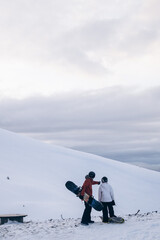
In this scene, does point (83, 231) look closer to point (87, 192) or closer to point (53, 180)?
point (87, 192)

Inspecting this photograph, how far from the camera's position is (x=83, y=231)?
35.5ft

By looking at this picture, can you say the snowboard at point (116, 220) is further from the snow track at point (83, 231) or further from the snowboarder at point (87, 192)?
the snowboarder at point (87, 192)

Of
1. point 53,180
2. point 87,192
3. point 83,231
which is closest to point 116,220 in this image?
point 87,192

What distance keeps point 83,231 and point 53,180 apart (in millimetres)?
16121

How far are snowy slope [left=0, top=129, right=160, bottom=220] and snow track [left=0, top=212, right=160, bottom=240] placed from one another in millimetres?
5410

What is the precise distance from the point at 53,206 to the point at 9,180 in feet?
16.5

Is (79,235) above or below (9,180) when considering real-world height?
below

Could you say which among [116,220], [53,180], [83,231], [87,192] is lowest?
[83,231]

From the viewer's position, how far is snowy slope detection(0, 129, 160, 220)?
770 inches

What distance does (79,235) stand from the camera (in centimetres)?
1034

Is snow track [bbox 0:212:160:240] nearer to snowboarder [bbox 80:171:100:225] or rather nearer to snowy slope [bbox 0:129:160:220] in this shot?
snowboarder [bbox 80:171:100:225]

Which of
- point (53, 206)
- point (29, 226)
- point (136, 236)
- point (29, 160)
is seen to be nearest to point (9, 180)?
point (53, 206)

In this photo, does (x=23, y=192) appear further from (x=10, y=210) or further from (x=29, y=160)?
(x=29, y=160)

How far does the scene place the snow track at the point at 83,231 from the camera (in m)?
9.74
